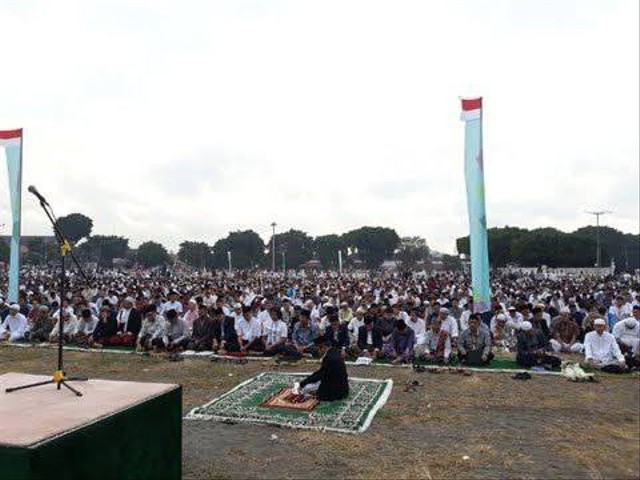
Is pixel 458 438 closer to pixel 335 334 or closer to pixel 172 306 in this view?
pixel 335 334

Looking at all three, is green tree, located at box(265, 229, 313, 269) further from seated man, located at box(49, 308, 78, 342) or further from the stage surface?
the stage surface

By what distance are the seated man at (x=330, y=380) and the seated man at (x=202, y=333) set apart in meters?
5.02

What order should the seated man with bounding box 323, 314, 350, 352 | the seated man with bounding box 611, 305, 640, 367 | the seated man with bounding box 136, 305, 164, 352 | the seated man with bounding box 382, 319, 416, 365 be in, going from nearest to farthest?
1. the seated man with bounding box 611, 305, 640, 367
2. the seated man with bounding box 382, 319, 416, 365
3. the seated man with bounding box 323, 314, 350, 352
4. the seated man with bounding box 136, 305, 164, 352

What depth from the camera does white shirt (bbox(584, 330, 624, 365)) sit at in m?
10.6

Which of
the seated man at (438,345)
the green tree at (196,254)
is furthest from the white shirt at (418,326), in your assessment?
the green tree at (196,254)

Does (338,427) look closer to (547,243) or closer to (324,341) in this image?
(324,341)

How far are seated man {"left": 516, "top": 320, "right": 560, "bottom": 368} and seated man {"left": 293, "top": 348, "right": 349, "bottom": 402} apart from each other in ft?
14.3

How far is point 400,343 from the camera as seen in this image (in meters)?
11.8

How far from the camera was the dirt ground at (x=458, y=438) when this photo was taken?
567 centimetres

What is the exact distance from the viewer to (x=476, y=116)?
13.5 m

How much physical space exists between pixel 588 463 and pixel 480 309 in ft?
25.6

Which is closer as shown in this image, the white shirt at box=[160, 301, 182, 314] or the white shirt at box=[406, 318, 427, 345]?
the white shirt at box=[406, 318, 427, 345]

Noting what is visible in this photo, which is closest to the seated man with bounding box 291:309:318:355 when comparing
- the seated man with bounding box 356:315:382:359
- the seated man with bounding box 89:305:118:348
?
the seated man with bounding box 356:315:382:359

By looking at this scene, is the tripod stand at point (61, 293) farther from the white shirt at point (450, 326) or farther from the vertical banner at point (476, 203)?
the vertical banner at point (476, 203)
